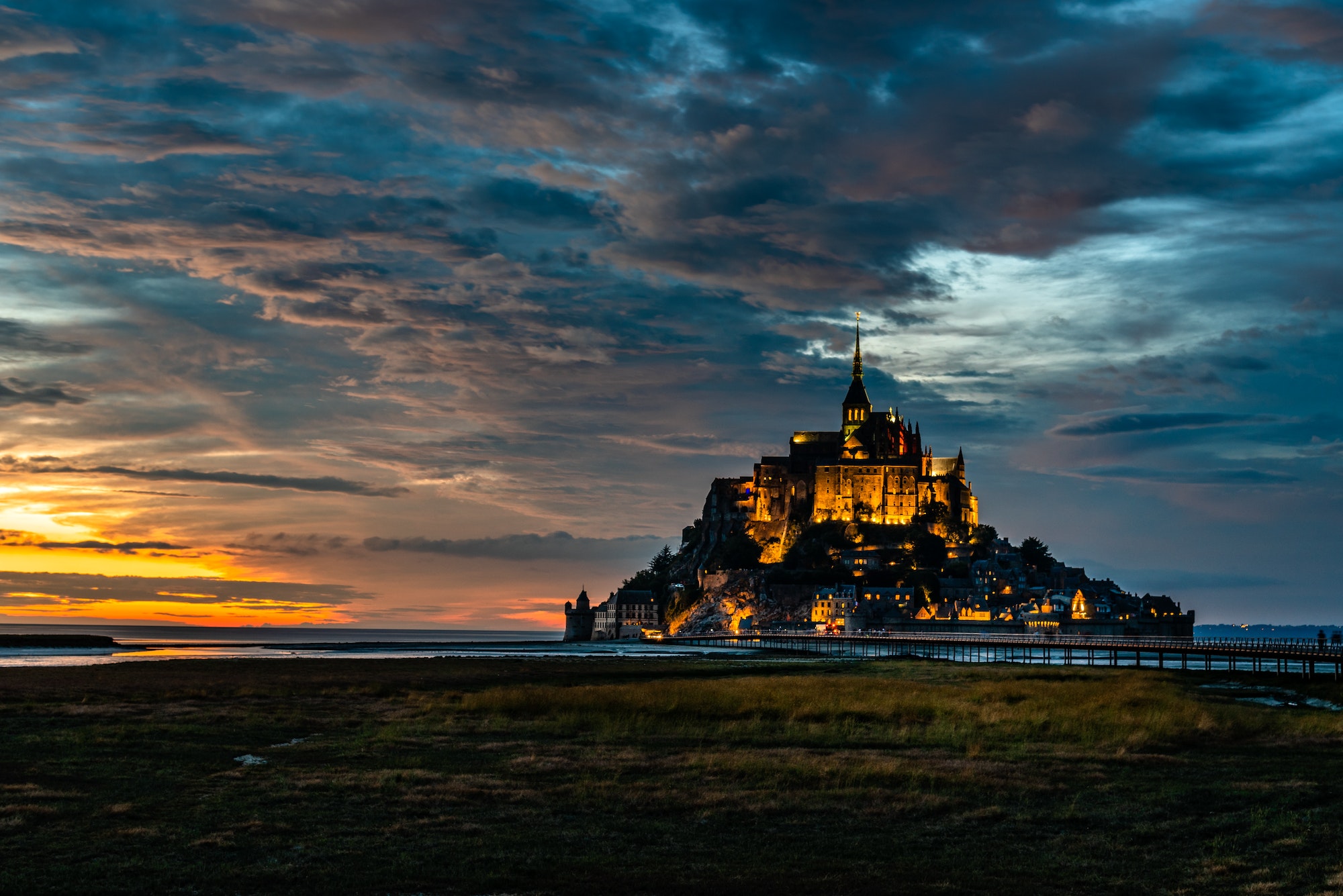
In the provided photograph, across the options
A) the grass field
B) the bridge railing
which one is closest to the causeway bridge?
the bridge railing

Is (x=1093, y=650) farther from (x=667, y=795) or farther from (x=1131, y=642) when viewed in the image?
(x=667, y=795)

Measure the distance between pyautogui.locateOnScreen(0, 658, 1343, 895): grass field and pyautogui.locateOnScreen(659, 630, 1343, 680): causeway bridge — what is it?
50584 millimetres

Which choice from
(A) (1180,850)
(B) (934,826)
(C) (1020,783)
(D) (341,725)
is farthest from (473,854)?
(D) (341,725)

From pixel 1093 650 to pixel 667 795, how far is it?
13741cm

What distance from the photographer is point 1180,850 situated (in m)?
20.4

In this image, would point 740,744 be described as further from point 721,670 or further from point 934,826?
point 721,670

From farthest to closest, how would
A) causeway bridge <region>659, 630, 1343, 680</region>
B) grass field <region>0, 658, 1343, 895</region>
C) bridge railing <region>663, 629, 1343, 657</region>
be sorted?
causeway bridge <region>659, 630, 1343, 680</region>, bridge railing <region>663, 629, 1343, 657</region>, grass field <region>0, 658, 1343, 895</region>

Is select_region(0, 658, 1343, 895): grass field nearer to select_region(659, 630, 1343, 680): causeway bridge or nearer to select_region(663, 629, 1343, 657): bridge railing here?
select_region(663, 629, 1343, 657): bridge railing

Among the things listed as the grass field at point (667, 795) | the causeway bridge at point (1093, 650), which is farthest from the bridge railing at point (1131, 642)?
the grass field at point (667, 795)

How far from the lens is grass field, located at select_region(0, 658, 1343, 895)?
59.6ft

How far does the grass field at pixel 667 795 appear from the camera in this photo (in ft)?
59.6

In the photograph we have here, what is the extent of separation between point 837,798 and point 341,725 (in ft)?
70.6

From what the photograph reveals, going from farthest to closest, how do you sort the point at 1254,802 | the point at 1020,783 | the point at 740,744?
the point at 740,744, the point at 1020,783, the point at 1254,802

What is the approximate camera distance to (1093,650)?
149 metres
